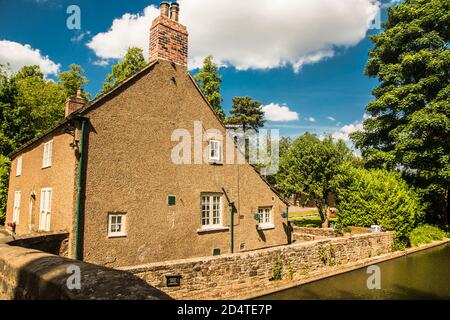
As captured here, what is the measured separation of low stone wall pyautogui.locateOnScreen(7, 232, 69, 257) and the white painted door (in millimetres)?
2719

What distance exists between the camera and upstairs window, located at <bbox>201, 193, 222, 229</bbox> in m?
15.9

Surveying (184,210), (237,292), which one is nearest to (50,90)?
(184,210)

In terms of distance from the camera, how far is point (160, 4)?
14.9m

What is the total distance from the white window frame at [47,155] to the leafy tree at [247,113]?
1714 inches

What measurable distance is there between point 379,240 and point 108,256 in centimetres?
1672

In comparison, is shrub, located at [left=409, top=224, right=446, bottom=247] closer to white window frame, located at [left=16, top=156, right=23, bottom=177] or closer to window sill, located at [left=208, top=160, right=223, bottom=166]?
window sill, located at [left=208, top=160, right=223, bottom=166]

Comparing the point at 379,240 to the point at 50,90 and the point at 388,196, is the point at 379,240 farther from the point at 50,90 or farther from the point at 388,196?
the point at 50,90

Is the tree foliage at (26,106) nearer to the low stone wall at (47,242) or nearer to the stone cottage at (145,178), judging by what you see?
the stone cottage at (145,178)

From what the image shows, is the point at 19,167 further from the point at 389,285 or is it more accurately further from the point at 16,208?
the point at 389,285

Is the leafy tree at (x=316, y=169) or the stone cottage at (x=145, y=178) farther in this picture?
the leafy tree at (x=316, y=169)

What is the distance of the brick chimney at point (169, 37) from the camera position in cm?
1450

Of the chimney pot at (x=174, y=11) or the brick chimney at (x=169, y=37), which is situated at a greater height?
the chimney pot at (x=174, y=11)

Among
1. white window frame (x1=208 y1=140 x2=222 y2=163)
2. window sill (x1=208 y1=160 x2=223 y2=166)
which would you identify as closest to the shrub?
window sill (x1=208 y1=160 x2=223 y2=166)

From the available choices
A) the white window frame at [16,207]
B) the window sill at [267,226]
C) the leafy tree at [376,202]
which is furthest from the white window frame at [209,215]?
the white window frame at [16,207]
